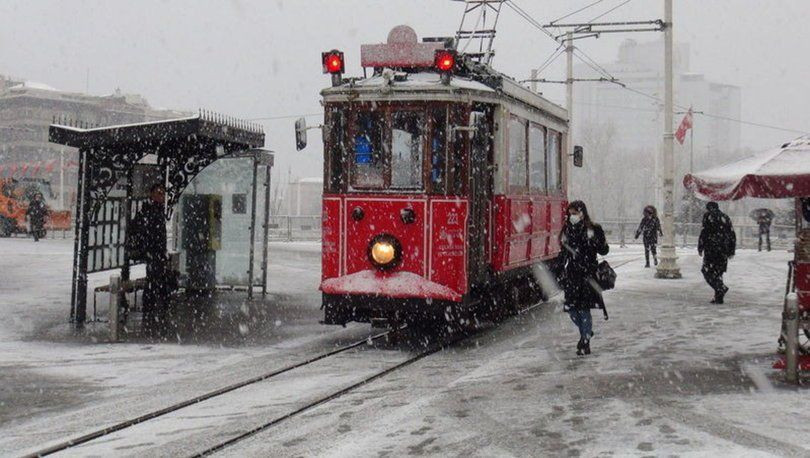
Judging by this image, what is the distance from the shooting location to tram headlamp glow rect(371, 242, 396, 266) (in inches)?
469

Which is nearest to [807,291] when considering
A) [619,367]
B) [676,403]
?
[619,367]

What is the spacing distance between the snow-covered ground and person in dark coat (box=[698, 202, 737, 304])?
155 cm

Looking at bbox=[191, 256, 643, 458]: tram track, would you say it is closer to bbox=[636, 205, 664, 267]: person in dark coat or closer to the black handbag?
the black handbag

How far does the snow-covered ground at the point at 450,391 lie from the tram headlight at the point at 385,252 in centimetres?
112

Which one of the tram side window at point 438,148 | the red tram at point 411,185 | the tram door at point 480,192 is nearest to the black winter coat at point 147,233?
the red tram at point 411,185

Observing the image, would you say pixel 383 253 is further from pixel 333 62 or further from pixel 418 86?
pixel 333 62

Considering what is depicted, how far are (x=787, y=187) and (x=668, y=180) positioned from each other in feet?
47.9

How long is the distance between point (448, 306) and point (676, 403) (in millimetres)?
4035

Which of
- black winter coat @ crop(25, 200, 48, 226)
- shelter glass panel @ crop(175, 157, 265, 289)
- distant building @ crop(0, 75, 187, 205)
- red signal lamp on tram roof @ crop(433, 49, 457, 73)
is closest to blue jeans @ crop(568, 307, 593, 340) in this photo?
red signal lamp on tram roof @ crop(433, 49, 457, 73)

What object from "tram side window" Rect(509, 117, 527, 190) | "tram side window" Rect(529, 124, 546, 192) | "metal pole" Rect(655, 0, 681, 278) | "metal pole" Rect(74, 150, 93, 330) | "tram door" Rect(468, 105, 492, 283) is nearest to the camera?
"tram door" Rect(468, 105, 492, 283)

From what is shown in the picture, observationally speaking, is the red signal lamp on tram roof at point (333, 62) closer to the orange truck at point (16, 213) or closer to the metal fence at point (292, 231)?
the metal fence at point (292, 231)

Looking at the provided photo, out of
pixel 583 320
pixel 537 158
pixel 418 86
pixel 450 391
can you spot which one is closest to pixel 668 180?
pixel 537 158

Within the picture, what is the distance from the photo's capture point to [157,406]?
28.1 ft

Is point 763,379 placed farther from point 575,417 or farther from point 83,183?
point 83,183
